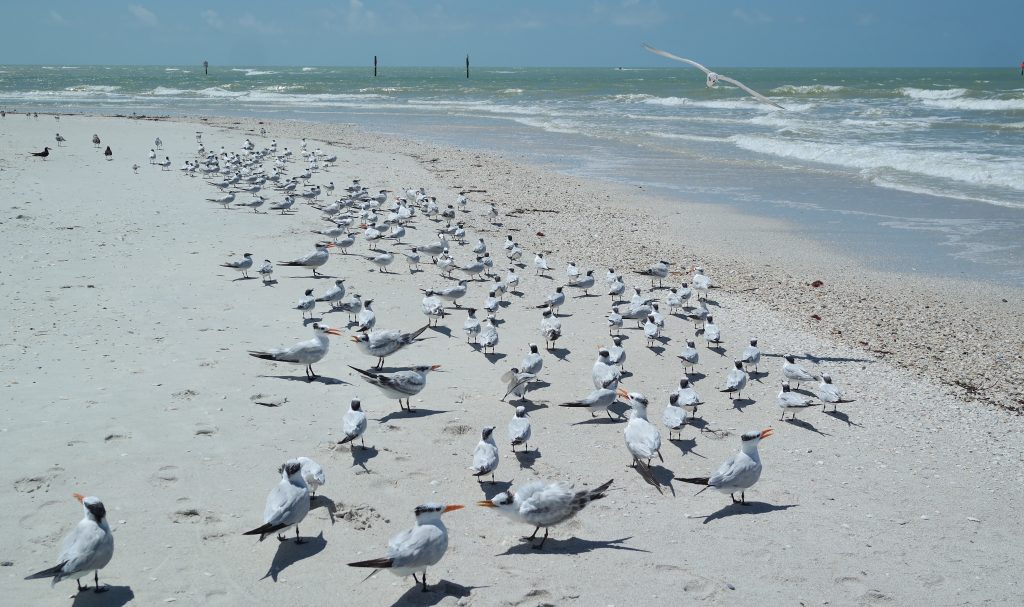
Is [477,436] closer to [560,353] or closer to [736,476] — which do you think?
[736,476]

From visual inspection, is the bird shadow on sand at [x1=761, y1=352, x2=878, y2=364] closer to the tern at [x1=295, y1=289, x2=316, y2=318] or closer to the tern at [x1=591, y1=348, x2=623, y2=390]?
the tern at [x1=591, y1=348, x2=623, y2=390]

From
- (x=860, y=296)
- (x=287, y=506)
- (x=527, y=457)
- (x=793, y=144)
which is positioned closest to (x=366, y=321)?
(x=527, y=457)

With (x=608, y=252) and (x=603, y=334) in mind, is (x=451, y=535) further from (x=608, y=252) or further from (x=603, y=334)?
(x=608, y=252)

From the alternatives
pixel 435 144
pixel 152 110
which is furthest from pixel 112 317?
pixel 152 110

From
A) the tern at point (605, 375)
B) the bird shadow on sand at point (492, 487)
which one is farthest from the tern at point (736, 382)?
the bird shadow on sand at point (492, 487)

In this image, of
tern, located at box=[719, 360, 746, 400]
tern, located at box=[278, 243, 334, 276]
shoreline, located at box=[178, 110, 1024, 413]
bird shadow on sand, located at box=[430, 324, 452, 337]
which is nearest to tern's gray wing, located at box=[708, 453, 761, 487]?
tern, located at box=[719, 360, 746, 400]

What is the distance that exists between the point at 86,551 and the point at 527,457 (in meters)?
3.56

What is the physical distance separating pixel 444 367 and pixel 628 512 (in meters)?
3.51

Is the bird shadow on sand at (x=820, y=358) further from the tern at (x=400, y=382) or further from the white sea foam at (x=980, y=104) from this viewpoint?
the white sea foam at (x=980, y=104)

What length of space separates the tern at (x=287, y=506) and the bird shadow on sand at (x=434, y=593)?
95 centimetres

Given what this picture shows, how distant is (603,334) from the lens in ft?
34.1

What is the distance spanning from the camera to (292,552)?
17.1 ft

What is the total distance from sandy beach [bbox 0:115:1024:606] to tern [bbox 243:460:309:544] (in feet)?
0.71

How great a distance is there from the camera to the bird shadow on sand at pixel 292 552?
5.02 metres
